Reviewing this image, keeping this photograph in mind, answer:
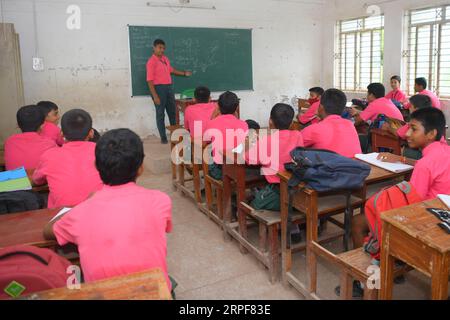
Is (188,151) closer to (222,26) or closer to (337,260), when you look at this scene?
(337,260)

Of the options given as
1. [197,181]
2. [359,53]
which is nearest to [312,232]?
[197,181]

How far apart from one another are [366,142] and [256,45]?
3976mm

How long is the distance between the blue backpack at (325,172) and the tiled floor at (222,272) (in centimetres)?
69

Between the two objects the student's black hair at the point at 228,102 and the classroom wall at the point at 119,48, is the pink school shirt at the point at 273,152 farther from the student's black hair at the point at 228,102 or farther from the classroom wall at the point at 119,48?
the classroom wall at the point at 119,48

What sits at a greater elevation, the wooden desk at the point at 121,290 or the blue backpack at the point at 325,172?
the blue backpack at the point at 325,172

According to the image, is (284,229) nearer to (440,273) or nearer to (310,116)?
(440,273)

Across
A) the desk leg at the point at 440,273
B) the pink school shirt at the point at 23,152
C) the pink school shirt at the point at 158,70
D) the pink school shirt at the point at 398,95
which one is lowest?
the desk leg at the point at 440,273

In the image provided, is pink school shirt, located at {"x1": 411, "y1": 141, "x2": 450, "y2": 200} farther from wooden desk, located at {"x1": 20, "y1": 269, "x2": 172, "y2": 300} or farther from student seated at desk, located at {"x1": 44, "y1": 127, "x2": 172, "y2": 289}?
wooden desk, located at {"x1": 20, "y1": 269, "x2": 172, "y2": 300}

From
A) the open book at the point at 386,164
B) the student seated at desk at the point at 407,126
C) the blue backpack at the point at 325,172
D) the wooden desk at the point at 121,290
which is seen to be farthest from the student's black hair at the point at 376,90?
the wooden desk at the point at 121,290

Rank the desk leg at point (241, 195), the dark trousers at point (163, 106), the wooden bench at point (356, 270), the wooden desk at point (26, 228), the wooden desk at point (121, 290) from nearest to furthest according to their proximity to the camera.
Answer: the wooden desk at point (121, 290), the wooden desk at point (26, 228), the wooden bench at point (356, 270), the desk leg at point (241, 195), the dark trousers at point (163, 106)

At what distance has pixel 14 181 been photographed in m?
2.29

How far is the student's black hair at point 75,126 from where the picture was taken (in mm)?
Result: 2297

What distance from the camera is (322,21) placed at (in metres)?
8.26
